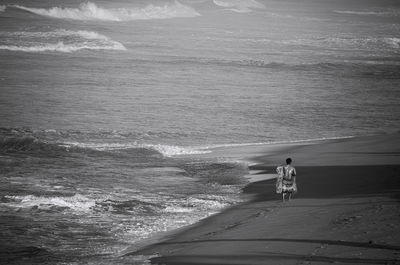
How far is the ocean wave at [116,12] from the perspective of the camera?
87731 millimetres

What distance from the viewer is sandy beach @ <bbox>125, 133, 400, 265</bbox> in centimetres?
1065

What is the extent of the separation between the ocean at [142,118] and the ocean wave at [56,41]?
5.9 inches

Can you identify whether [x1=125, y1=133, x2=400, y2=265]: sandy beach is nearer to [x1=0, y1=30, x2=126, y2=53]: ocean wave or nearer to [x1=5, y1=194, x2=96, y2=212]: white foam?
[x1=5, y1=194, x2=96, y2=212]: white foam

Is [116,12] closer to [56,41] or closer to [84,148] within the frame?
[56,41]

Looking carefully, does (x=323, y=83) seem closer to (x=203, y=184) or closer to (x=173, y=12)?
(x=203, y=184)

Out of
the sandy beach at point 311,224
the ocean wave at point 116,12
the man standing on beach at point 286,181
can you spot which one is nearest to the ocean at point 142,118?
the sandy beach at point 311,224

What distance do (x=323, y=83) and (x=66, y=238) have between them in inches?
1290

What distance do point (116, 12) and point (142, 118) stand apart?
7504 centimetres

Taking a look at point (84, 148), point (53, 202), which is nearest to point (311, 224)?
point (53, 202)

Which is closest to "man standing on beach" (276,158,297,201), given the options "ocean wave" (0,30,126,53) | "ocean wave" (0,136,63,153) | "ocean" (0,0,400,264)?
"ocean" (0,0,400,264)

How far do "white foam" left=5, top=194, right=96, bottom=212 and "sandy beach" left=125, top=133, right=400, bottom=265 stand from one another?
3.07 m

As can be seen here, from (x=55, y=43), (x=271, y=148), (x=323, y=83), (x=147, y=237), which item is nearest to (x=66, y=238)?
(x=147, y=237)

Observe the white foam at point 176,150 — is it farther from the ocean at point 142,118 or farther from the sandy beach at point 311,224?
the sandy beach at point 311,224

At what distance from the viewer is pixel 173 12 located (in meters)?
121
